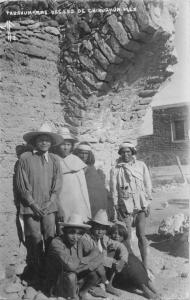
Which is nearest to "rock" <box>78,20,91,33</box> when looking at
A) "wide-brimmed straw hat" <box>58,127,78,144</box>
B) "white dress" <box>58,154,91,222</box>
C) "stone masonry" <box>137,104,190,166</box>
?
"wide-brimmed straw hat" <box>58,127,78,144</box>

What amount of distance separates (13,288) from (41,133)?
1.39m

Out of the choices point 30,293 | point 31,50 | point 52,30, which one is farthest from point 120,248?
point 52,30

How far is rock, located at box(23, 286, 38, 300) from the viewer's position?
3.07 meters

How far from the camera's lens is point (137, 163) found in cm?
352

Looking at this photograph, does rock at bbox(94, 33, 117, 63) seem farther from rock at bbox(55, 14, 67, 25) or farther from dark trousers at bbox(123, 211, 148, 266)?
dark trousers at bbox(123, 211, 148, 266)

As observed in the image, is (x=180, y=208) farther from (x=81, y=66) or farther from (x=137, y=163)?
(x=81, y=66)

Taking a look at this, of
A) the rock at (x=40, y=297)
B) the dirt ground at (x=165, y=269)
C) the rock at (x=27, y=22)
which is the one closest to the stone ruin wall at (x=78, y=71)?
the rock at (x=27, y=22)

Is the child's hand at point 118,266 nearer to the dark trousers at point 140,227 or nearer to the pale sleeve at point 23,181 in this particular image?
the dark trousers at point 140,227

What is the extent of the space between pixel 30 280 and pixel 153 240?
1.69 metres

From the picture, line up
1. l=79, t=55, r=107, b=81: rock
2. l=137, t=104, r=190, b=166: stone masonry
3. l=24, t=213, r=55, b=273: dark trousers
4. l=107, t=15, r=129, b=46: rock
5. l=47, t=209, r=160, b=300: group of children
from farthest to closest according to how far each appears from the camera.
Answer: l=137, t=104, r=190, b=166: stone masonry → l=79, t=55, r=107, b=81: rock → l=107, t=15, r=129, b=46: rock → l=24, t=213, r=55, b=273: dark trousers → l=47, t=209, r=160, b=300: group of children

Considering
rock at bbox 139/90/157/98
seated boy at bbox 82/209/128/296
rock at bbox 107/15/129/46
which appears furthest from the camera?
rock at bbox 139/90/157/98

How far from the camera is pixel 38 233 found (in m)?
3.33

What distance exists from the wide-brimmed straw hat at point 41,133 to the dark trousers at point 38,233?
717 millimetres

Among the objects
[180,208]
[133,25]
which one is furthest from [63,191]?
[180,208]
